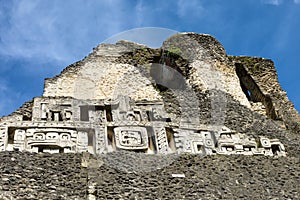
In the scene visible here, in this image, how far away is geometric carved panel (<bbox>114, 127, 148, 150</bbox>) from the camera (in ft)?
25.9

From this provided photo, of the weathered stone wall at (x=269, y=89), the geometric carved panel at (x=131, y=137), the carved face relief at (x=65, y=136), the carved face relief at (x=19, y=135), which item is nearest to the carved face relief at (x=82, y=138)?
the carved face relief at (x=65, y=136)

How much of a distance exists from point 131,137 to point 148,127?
1.49ft

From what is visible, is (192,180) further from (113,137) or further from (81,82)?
(81,82)

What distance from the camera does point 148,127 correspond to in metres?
8.41

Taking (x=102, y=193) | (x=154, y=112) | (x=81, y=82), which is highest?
(x=81, y=82)

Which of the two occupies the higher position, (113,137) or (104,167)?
(113,137)

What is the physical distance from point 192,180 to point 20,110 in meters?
3.39

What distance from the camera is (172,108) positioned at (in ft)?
30.8

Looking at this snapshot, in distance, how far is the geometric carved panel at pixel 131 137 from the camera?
25.9 feet

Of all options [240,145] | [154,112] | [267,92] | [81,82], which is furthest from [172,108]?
[267,92]

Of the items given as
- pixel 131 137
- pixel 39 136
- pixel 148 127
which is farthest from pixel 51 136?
pixel 148 127

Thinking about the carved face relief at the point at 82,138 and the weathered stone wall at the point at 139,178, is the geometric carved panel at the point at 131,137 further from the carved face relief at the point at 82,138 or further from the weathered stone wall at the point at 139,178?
the carved face relief at the point at 82,138

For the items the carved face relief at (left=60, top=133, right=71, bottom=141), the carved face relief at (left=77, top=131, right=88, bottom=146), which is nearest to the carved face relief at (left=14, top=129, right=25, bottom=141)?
the carved face relief at (left=60, top=133, right=71, bottom=141)

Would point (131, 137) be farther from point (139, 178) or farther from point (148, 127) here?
point (139, 178)
